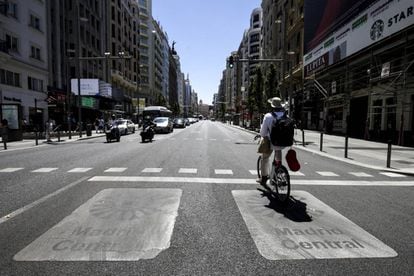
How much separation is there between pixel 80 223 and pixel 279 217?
3.04 metres

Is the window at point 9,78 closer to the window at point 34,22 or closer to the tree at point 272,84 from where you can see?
the window at point 34,22

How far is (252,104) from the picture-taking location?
4641cm

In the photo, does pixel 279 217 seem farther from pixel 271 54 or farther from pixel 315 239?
pixel 271 54

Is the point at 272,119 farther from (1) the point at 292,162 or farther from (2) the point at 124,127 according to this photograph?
(2) the point at 124,127

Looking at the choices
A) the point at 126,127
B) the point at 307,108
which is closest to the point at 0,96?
the point at 126,127

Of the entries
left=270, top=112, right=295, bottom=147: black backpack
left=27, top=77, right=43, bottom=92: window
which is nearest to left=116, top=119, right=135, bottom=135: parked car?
left=27, top=77, right=43, bottom=92: window

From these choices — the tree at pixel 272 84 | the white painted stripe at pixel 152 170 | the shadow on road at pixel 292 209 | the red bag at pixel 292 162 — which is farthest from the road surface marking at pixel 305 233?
the tree at pixel 272 84

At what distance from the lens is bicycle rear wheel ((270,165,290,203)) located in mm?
5617

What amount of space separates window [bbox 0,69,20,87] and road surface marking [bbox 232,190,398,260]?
29145 millimetres

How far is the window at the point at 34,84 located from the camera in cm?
3185

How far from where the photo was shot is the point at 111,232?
420 cm

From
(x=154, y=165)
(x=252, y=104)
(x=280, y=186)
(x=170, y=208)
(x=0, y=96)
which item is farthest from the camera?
(x=252, y=104)

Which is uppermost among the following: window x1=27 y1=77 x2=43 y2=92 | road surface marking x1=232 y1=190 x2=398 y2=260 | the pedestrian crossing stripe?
window x1=27 y1=77 x2=43 y2=92

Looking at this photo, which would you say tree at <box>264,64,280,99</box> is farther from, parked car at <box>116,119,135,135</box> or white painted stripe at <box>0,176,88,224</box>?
white painted stripe at <box>0,176,88,224</box>
